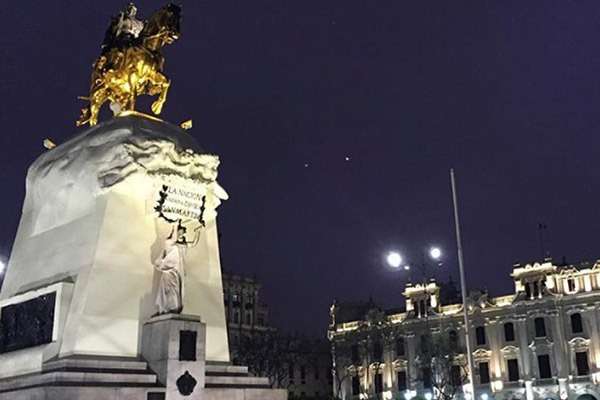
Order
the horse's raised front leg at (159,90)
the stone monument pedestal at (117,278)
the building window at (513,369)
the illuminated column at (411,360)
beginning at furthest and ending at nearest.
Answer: the illuminated column at (411,360) < the building window at (513,369) < the horse's raised front leg at (159,90) < the stone monument pedestal at (117,278)

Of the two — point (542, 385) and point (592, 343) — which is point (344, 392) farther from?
point (592, 343)

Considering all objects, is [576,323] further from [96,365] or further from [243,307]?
[96,365]

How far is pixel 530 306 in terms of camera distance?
59.8m

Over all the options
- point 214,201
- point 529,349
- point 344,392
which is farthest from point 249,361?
point 214,201

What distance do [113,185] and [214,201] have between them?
3018 millimetres

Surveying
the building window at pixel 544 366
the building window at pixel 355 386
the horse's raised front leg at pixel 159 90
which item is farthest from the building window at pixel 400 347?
the horse's raised front leg at pixel 159 90

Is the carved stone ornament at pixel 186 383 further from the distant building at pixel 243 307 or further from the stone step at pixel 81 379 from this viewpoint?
the distant building at pixel 243 307

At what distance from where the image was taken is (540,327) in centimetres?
5916

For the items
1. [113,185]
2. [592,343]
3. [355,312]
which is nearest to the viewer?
[113,185]

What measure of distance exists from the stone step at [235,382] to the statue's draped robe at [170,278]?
1883 millimetres

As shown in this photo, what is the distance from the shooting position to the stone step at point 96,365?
1486 centimetres

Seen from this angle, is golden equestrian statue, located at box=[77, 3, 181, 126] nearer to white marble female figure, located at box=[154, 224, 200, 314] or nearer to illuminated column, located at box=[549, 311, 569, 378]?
white marble female figure, located at box=[154, 224, 200, 314]

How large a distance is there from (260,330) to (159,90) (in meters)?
62.4

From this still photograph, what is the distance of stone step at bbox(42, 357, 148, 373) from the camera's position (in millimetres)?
14859
